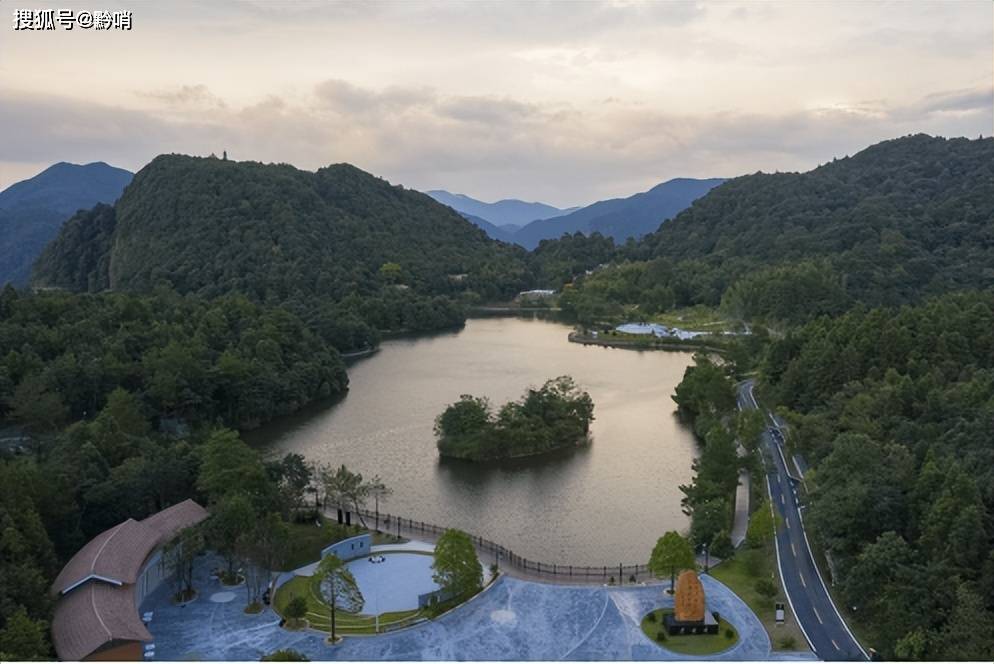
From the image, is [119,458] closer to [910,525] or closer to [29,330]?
[29,330]

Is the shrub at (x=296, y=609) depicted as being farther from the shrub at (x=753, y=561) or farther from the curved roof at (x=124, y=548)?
the shrub at (x=753, y=561)

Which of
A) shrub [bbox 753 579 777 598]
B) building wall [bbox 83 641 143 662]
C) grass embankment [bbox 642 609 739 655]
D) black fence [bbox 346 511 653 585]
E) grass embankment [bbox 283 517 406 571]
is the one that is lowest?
grass embankment [bbox 642 609 739 655]

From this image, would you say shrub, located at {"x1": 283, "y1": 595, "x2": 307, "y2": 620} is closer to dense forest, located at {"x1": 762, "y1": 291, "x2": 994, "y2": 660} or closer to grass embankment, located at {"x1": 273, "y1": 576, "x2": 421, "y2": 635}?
grass embankment, located at {"x1": 273, "y1": 576, "x2": 421, "y2": 635}

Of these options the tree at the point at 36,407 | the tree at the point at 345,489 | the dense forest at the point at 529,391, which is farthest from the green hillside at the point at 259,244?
the tree at the point at 345,489

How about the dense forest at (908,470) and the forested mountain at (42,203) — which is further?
the forested mountain at (42,203)

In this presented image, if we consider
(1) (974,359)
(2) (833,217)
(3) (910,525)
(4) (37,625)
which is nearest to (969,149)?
(2) (833,217)

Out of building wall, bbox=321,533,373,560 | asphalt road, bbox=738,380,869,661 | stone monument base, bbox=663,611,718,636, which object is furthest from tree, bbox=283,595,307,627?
asphalt road, bbox=738,380,869,661
